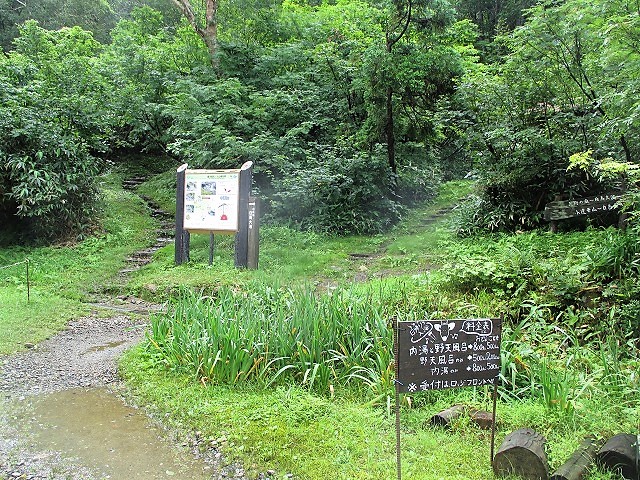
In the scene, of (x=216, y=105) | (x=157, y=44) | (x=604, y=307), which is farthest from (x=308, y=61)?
(x=604, y=307)

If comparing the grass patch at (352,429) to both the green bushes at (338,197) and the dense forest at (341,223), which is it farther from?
the green bushes at (338,197)

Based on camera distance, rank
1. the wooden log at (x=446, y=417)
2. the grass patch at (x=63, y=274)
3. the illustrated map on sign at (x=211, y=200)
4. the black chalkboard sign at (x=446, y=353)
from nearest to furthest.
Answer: the black chalkboard sign at (x=446, y=353)
the wooden log at (x=446, y=417)
the grass patch at (x=63, y=274)
the illustrated map on sign at (x=211, y=200)

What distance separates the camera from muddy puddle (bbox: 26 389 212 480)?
350cm

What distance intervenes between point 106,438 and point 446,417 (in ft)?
8.09

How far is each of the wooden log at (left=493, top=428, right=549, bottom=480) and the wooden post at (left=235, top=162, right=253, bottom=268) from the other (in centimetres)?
641

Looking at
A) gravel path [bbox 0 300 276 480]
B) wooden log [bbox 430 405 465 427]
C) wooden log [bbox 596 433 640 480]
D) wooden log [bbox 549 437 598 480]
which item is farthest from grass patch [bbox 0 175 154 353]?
wooden log [bbox 596 433 640 480]

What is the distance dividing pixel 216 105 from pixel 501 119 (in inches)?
255

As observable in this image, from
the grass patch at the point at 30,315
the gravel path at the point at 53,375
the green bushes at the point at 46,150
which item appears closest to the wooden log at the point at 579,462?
the gravel path at the point at 53,375

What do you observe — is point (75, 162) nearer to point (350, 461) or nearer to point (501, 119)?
point (501, 119)

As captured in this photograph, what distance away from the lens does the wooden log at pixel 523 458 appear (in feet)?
9.95

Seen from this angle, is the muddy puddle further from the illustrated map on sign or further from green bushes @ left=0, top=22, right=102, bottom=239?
green bushes @ left=0, top=22, right=102, bottom=239

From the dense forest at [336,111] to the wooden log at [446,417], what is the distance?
13.8 ft

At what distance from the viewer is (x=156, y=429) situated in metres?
4.14

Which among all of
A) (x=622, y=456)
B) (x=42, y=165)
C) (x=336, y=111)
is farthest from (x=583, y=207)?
(x=42, y=165)
